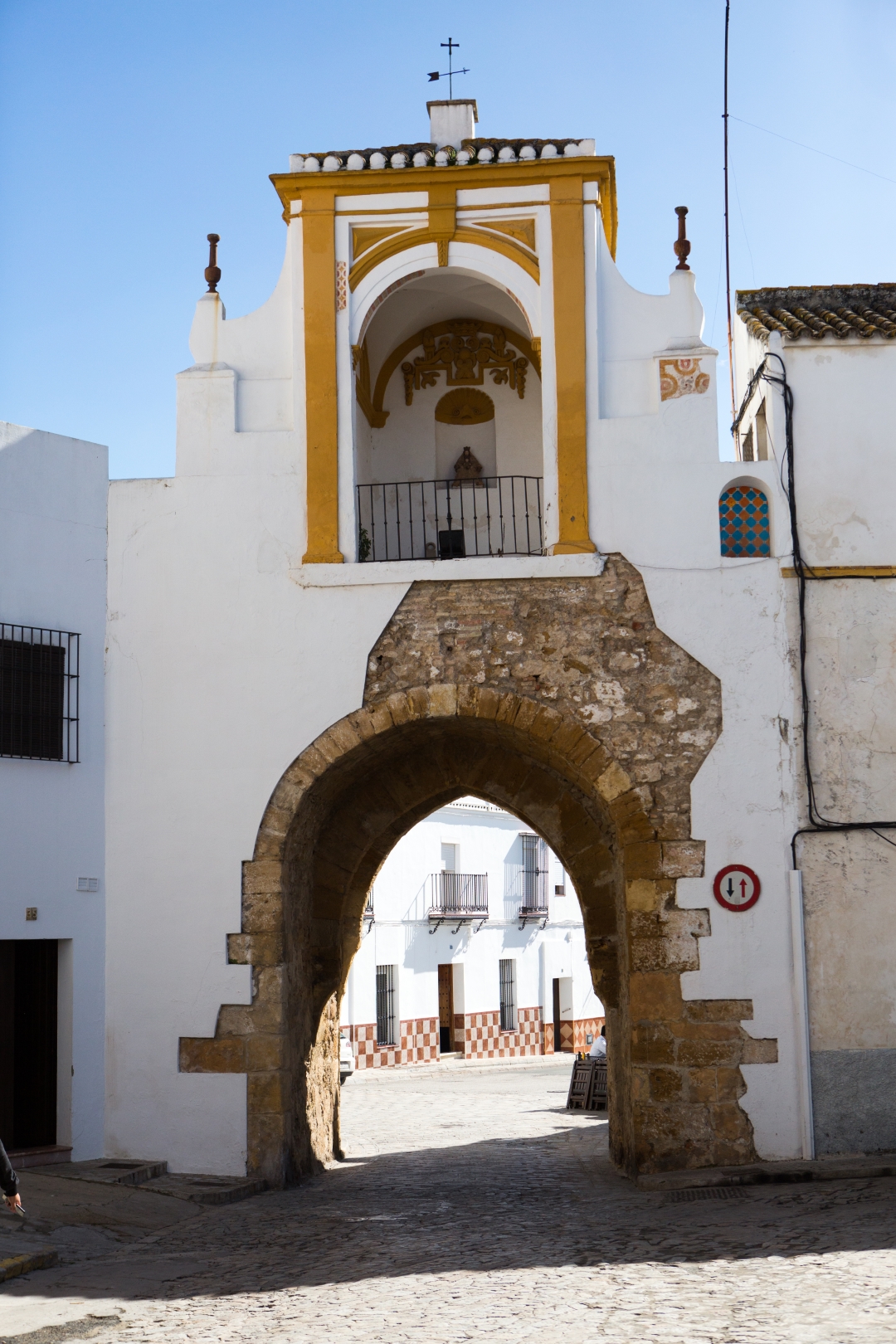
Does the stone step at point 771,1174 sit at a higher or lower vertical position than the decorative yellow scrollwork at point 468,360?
lower

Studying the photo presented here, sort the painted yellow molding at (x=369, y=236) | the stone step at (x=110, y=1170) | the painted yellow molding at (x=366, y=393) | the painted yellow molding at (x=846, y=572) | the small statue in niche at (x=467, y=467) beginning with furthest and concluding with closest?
the small statue in niche at (x=467, y=467) → the painted yellow molding at (x=366, y=393) → the painted yellow molding at (x=369, y=236) → the painted yellow molding at (x=846, y=572) → the stone step at (x=110, y=1170)

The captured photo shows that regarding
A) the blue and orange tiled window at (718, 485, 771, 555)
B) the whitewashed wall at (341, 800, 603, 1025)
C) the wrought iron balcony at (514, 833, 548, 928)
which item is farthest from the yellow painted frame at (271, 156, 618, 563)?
the wrought iron balcony at (514, 833, 548, 928)

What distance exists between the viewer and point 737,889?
357 inches

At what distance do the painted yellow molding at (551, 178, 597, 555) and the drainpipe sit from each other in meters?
2.55

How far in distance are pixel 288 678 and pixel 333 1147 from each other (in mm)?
3717

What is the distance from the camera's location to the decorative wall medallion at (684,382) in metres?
9.61

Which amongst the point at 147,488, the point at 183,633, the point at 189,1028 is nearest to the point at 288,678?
the point at 183,633

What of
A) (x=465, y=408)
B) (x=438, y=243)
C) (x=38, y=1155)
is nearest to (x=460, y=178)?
(x=438, y=243)

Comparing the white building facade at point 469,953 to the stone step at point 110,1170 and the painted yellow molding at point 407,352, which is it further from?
the stone step at point 110,1170

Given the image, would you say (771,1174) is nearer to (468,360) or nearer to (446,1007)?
(468,360)

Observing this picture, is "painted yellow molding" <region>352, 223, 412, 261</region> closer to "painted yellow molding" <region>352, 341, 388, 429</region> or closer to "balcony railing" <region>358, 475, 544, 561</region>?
"painted yellow molding" <region>352, 341, 388, 429</region>

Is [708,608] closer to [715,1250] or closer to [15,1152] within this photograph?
[715,1250]

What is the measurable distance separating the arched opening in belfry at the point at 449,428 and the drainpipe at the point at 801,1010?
3.55 meters

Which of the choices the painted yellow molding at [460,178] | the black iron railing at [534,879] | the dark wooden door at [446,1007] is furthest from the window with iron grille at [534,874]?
the painted yellow molding at [460,178]
